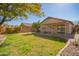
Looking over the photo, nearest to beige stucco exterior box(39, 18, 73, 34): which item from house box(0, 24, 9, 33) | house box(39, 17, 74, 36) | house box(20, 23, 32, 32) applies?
house box(39, 17, 74, 36)

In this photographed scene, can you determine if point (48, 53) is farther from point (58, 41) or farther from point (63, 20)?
point (63, 20)

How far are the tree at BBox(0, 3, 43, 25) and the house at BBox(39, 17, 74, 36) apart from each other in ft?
0.51

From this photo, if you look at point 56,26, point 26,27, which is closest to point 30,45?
point 26,27

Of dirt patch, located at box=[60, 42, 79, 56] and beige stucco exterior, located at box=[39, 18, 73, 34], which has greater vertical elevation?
beige stucco exterior, located at box=[39, 18, 73, 34]

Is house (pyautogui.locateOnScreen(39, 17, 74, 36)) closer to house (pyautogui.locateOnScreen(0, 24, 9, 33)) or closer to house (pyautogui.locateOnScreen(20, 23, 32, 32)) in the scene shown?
house (pyautogui.locateOnScreen(20, 23, 32, 32))

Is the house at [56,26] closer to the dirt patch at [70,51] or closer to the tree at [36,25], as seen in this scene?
the tree at [36,25]

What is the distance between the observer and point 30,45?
2.54 metres

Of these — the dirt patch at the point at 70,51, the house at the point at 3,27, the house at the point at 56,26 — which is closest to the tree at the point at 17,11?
the house at the point at 3,27

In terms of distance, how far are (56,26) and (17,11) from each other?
1.80 feet

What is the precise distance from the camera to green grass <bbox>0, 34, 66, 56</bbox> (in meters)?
2.50

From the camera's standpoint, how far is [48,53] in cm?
249

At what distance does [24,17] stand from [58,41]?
54 cm

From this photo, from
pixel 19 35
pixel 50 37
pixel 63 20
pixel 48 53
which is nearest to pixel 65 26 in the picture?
pixel 63 20

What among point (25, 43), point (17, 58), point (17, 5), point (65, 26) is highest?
point (17, 5)
